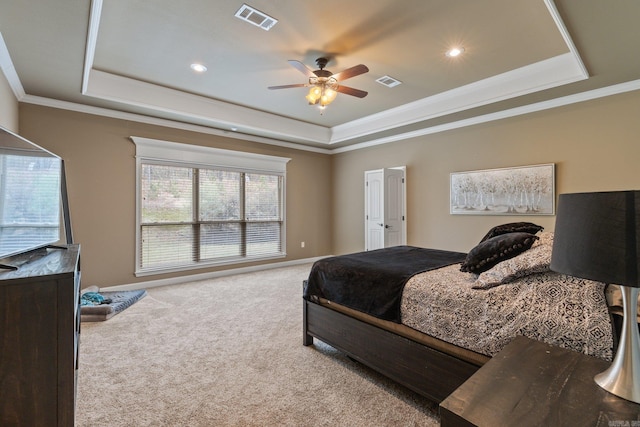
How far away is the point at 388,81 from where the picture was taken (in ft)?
12.7

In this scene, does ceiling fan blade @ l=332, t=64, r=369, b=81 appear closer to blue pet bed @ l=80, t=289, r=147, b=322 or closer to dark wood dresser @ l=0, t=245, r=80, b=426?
dark wood dresser @ l=0, t=245, r=80, b=426

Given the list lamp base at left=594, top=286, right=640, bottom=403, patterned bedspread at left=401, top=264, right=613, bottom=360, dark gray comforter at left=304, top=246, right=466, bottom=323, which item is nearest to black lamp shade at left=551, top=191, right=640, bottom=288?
lamp base at left=594, top=286, right=640, bottom=403

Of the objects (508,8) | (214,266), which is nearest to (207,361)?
(214,266)

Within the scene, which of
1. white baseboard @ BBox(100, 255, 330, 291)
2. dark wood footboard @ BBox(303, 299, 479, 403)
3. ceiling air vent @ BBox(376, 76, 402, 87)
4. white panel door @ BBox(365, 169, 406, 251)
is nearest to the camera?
dark wood footboard @ BBox(303, 299, 479, 403)

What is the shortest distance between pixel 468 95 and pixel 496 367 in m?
3.95

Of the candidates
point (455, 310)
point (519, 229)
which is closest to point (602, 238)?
point (455, 310)

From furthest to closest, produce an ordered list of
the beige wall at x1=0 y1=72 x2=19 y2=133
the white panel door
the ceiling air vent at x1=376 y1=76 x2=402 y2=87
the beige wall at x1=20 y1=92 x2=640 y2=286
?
the white panel door → the ceiling air vent at x1=376 y1=76 x2=402 y2=87 → the beige wall at x1=20 y1=92 x2=640 y2=286 → the beige wall at x1=0 y1=72 x2=19 y2=133

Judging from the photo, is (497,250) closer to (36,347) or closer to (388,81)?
(36,347)

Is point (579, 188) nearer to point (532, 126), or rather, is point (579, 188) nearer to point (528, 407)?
point (532, 126)

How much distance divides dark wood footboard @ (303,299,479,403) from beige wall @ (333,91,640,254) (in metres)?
3.23

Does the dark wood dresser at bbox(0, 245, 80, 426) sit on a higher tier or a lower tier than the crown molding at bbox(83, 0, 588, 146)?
lower

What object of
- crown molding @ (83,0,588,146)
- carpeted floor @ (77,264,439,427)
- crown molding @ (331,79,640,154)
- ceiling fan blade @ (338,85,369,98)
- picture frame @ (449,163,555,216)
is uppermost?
crown molding @ (83,0,588,146)

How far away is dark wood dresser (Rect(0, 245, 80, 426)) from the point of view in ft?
4.06

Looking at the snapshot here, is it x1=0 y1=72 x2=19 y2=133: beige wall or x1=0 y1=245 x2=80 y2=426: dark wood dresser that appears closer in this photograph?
x1=0 y1=245 x2=80 y2=426: dark wood dresser
